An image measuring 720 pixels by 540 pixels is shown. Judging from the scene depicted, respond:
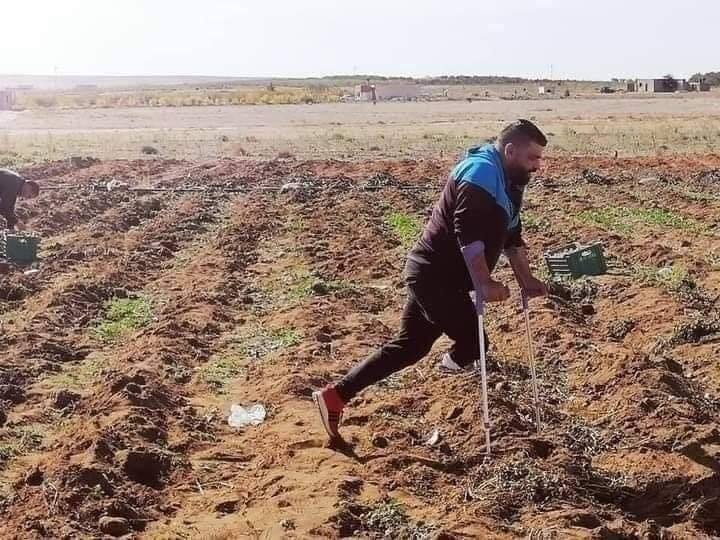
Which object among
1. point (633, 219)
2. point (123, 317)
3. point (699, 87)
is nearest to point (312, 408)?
point (123, 317)

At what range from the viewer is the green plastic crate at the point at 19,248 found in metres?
11.7

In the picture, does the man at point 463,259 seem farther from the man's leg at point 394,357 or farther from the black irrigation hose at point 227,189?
the black irrigation hose at point 227,189

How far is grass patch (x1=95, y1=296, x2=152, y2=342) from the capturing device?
8.84 m

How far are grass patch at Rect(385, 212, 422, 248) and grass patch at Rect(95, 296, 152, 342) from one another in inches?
172

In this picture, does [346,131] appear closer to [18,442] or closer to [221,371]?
[221,371]

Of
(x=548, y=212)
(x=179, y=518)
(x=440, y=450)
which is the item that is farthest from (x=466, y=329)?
(x=548, y=212)

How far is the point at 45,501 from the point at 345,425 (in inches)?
76.4

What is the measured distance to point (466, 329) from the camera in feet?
17.1

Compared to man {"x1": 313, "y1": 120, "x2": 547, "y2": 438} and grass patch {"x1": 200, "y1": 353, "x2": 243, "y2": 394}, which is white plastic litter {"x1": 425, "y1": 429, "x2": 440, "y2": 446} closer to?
man {"x1": 313, "y1": 120, "x2": 547, "y2": 438}

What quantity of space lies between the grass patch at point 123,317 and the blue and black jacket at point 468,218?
433 centimetres

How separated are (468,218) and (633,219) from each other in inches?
→ 426

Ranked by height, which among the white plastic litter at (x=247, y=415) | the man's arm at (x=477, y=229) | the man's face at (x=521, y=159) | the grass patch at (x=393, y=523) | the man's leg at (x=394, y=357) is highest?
the man's face at (x=521, y=159)

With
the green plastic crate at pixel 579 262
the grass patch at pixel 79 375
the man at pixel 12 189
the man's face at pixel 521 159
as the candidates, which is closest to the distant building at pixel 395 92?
the man at pixel 12 189

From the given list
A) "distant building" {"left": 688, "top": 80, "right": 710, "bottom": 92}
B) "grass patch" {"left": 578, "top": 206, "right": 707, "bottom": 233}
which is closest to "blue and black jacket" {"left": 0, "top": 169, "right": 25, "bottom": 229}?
"grass patch" {"left": 578, "top": 206, "right": 707, "bottom": 233}
